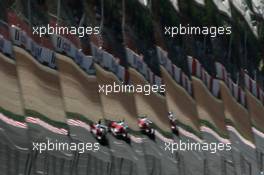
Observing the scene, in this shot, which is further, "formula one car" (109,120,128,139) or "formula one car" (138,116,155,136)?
"formula one car" (138,116,155,136)

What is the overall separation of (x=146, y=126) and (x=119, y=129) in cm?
106

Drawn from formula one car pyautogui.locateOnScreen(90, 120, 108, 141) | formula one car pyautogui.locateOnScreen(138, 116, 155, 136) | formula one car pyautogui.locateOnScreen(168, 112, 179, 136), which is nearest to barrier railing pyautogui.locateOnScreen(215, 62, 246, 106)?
formula one car pyautogui.locateOnScreen(168, 112, 179, 136)

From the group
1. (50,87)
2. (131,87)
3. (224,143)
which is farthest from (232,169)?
(50,87)

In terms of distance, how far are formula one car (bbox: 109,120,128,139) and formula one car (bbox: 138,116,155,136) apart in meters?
0.53

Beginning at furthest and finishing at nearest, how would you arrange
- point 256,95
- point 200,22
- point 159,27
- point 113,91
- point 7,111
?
point 256,95, point 200,22, point 159,27, point 113,91, point 7,111

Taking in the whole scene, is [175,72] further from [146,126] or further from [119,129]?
[119,129]

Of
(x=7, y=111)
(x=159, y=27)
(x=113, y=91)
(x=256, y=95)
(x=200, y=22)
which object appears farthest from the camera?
(x=256, y=95)

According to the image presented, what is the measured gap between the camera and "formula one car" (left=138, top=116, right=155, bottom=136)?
16234 mm

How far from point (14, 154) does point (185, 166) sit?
4.66 m

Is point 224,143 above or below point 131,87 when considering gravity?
below

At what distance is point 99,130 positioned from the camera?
14.9 meters

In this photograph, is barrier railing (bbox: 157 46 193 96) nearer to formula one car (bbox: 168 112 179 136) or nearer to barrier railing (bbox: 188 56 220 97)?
barrier railing (bbox: 188 56 220 97)

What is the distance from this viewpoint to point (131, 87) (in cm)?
1584

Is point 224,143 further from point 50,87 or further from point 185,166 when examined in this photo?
point 50,87
